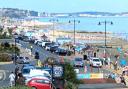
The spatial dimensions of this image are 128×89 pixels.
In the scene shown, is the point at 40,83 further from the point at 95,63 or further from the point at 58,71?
the point at 95,63

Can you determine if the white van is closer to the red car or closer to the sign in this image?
the sign

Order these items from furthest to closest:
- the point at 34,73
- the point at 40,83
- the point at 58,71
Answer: the point at 34,73 < the point at 58,71 < the point at 40,83

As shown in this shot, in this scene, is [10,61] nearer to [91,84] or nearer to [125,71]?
[125,71]

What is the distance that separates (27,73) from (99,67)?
2315 centimetres

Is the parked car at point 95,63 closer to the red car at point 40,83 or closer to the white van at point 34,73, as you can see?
the white van at point 34,73

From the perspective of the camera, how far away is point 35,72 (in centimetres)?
3012

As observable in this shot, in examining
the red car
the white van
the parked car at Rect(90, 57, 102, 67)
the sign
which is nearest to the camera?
the red car

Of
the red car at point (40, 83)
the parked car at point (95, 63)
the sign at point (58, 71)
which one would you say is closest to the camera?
the red car at point (40, 83)

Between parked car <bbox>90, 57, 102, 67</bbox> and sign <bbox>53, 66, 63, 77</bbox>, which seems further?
parked car <bbox>90, 57, 102, 67</bbox>

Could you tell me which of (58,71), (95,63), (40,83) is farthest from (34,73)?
(95,63)

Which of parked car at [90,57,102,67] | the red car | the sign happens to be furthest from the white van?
parked car at [90,57,102,67]

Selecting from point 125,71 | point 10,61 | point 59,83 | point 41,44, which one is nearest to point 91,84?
point 59,83

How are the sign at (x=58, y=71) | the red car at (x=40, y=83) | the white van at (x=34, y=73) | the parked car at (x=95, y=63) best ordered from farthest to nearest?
the parked car at (x=95, y=63) < the white van at (x=34, y=73) < the sign at (x=58, y=71) < the red car at (x=40, y=83)

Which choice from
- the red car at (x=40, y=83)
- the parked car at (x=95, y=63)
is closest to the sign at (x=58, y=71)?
the red car at (x=40, y=83)
